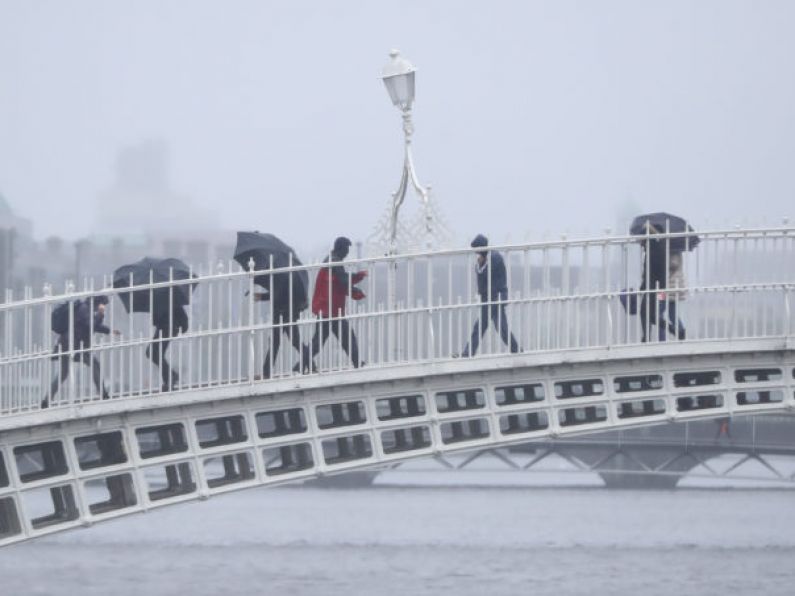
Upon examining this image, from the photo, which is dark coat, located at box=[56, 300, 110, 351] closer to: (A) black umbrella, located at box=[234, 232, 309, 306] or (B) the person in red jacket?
(A) black umbrella, located at box=[234, 232, 309, 306]

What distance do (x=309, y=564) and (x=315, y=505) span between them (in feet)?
72.6

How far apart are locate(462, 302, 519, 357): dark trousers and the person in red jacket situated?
46.2 inches

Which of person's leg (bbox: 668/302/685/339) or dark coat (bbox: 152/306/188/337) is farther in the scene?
person's leg (bbox: 668/302/685/339)

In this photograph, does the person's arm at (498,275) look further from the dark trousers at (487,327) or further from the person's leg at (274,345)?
the person's leg at (274,345)

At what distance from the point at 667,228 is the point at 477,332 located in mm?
2275

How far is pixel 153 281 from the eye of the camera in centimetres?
2308

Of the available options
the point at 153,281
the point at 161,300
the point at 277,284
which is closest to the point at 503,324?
the point at 277,284

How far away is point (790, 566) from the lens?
4962cm

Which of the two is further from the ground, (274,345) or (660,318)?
(660,318)

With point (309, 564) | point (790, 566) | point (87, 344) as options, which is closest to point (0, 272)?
point (309, 564)

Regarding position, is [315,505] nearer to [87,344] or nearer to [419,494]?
[419,494]

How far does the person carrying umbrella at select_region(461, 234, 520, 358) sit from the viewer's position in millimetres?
22438

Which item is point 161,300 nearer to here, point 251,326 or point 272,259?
point 251,326

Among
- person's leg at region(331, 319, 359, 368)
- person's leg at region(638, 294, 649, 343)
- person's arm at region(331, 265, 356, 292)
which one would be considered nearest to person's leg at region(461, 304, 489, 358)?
person's leg at region(331, 319, 359, 368)
